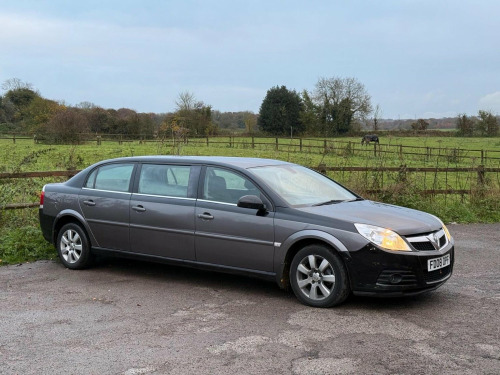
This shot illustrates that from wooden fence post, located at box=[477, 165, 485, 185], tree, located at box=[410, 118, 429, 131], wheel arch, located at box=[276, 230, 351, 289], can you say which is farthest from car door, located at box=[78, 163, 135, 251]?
tree, located at box=[410, 118, 429, 131]

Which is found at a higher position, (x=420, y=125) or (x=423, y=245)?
(x=420, y=125)

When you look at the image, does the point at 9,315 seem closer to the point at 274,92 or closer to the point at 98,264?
the point at 98,264

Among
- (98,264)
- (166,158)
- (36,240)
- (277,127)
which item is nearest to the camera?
(166,158)

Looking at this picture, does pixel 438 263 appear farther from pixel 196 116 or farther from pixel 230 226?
pixel 196 116

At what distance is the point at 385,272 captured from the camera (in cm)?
568

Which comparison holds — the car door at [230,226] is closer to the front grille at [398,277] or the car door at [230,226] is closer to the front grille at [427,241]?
the front grille at [398,277]

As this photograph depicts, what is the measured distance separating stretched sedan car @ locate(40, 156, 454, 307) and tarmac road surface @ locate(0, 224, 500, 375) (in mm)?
339

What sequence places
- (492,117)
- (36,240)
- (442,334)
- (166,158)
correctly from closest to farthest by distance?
(442,334), (166,158), (36,240), (492,117)

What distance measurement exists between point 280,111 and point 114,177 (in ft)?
240

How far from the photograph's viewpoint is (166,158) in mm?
7395

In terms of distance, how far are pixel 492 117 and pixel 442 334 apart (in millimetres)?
56571

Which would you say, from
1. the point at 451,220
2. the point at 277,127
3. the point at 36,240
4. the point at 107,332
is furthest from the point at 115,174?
the point at 277,127

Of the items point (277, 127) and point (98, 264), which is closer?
point (98, 264)

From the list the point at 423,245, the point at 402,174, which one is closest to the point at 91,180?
the point at 423,245
